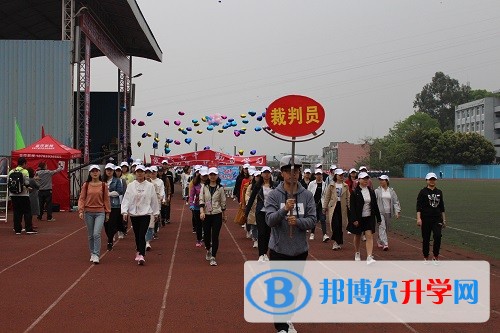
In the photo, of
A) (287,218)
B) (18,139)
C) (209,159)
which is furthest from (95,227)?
(209,159)

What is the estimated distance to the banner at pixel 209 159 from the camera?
38.8m

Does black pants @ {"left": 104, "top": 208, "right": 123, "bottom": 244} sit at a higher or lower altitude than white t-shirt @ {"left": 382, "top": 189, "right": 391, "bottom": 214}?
lower

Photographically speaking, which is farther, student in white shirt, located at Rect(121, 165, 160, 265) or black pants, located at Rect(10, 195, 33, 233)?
black pants, located at Rect(10, 195, 33, 233)

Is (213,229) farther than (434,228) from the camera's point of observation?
Yes

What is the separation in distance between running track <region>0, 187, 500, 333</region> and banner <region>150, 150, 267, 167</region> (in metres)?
22.1

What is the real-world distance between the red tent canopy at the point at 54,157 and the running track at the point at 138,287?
6.73m

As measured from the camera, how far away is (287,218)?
6.63 meters

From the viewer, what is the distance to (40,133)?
29.3m

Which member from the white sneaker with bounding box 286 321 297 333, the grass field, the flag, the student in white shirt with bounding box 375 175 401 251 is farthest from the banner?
the white sneaker with bounding box 286 321 297 333

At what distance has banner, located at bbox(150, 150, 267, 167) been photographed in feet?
127

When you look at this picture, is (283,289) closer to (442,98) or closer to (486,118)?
(486,118)

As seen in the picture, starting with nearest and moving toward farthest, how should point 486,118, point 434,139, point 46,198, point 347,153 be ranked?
point 46,198, point 434,139, point 486,118, point 347,153

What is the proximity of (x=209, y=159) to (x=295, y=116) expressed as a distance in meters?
31.1

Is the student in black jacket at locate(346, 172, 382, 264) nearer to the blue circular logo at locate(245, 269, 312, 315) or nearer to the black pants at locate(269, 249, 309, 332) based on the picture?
the blue circular logo at locate(245, 269, 312, 315)
